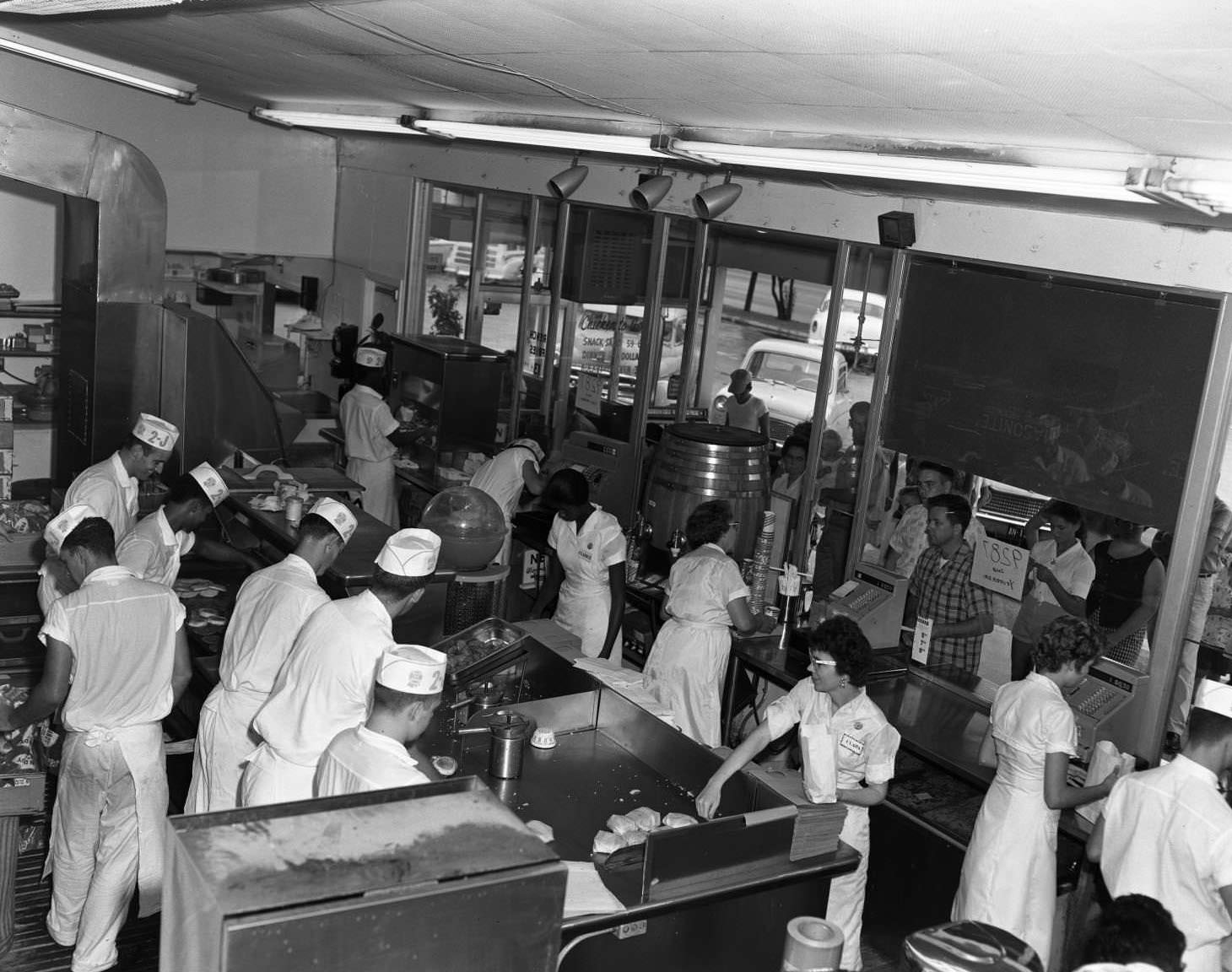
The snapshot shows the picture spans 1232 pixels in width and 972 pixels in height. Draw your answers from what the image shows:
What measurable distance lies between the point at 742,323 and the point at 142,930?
4873 mm

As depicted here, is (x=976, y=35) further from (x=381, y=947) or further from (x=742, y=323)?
(x=742, y=323)

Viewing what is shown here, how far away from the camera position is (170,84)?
27.6 feet

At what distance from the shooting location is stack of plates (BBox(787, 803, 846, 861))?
3992 millimetres

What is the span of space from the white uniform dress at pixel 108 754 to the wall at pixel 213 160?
6.48m

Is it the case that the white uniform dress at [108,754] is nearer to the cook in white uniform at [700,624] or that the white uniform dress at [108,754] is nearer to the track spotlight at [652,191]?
the cook in white uniform at [700,624]

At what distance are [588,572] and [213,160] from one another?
621 cm

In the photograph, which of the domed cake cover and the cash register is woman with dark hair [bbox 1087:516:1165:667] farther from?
the domed cake cover

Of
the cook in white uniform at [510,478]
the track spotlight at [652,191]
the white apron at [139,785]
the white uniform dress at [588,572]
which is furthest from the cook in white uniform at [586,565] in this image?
the white apron at [139,785]

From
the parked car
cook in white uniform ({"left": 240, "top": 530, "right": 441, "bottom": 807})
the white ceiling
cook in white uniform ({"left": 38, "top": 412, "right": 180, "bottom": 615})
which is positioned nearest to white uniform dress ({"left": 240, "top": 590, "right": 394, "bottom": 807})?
cook in white uniform ({"left": 240, "top": 530, "right": 441, "bottom": 807})

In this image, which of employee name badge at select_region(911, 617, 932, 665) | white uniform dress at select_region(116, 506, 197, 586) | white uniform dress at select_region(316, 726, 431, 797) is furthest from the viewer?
employee name badge at select_region(911, 617, 932, 665)

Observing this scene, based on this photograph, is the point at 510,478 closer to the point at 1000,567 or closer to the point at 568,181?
the point at 568,181

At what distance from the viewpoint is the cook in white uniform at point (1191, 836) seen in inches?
143

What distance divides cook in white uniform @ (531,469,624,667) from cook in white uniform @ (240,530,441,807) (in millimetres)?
2158

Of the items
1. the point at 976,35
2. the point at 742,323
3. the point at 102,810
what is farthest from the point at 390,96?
the point at 976,35
